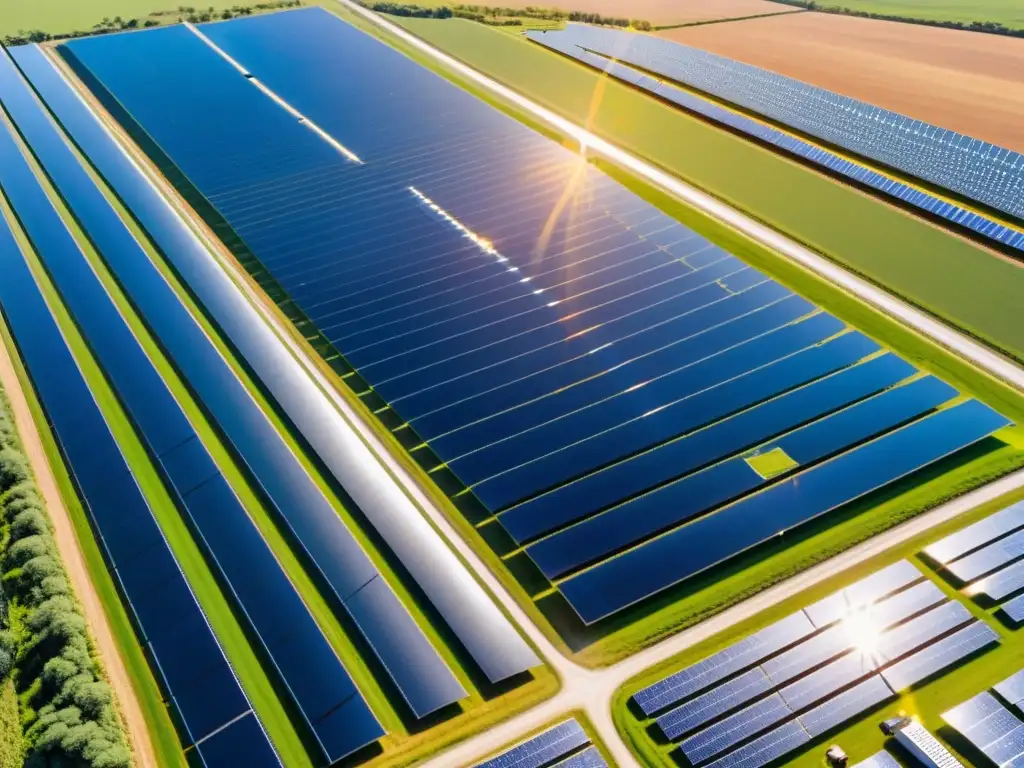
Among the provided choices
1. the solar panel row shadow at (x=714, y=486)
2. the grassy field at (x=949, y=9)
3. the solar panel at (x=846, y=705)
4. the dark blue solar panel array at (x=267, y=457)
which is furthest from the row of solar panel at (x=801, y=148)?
the dark blue solar panel array at (x=267, y=457)

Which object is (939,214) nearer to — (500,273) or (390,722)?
(500,273)

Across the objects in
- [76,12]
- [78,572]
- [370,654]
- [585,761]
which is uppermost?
[76,12]

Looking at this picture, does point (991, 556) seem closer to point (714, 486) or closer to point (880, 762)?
point (880, 762)

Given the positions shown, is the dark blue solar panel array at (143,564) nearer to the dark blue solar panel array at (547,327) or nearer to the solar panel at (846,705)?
A: the dark blue solar panel array at (547,327)

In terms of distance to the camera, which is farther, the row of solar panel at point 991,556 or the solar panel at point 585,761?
the row of solar panel at point 991,556

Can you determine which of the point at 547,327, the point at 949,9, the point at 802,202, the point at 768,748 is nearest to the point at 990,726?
the point at 768,748

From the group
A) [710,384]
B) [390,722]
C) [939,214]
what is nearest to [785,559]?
[710,384]
